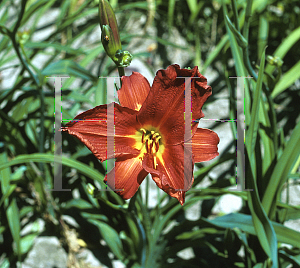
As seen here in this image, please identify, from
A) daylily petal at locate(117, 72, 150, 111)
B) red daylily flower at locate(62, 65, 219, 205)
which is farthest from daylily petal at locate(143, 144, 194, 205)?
daylily petal at locate(117, 72, 150, 111)

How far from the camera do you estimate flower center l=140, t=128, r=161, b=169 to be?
23.2 inches

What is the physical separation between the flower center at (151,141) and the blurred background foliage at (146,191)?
0.48 feet

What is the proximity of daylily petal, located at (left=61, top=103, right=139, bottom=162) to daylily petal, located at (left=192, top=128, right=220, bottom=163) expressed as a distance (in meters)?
0.13

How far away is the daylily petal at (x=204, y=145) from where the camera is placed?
1.85 feet

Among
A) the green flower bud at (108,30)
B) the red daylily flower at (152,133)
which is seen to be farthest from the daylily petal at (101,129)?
the green flower bud at (108,30)

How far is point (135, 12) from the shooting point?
5.07 feet

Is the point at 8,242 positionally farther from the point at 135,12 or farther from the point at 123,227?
the point at 135,12

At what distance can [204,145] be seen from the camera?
0.57m

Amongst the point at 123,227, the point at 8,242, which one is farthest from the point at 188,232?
the point at 8,242

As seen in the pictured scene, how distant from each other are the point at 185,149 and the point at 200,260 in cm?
68

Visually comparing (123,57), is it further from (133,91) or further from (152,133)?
(152,133)

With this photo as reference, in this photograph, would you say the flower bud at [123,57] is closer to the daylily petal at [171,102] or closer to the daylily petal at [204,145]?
the daylily petal at [171,102]

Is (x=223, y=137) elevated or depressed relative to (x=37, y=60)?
depressed

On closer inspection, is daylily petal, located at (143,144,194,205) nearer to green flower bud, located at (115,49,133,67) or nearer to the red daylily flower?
the red daylily flower
